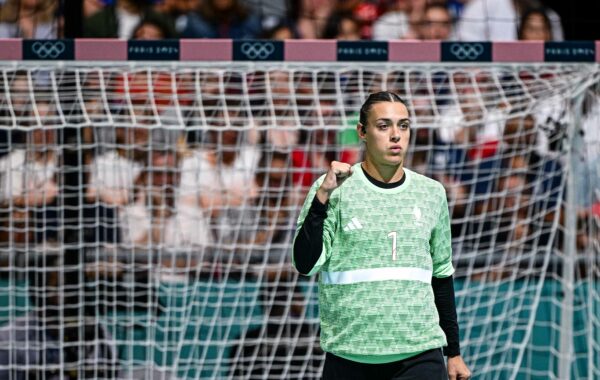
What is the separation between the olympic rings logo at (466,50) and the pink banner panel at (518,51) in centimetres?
9

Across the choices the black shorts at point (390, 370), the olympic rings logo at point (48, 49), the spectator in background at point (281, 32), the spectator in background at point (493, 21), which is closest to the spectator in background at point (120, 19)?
the spectator in background at point (281, 32)

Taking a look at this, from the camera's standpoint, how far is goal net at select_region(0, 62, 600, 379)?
5.40 meters

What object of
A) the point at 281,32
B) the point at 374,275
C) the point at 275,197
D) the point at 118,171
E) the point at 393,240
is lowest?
the point at 374,275

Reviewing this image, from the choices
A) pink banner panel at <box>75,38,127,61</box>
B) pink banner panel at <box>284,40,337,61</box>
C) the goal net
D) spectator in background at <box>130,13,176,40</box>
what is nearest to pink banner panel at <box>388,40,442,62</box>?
pink banner panel at <box>284,40,337,61</box>

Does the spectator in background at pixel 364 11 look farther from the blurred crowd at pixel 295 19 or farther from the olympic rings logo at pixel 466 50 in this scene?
the olympic rings logo at pixel 466 50

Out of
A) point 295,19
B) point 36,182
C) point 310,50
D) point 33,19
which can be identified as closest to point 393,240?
point 310,50

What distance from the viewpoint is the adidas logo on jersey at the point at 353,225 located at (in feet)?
10.4

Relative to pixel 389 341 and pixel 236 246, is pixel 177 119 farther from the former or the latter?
pixel 389 341

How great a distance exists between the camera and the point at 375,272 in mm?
3162

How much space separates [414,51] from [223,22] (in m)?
1.90

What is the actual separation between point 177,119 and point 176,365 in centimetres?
130

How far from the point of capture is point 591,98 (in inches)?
210

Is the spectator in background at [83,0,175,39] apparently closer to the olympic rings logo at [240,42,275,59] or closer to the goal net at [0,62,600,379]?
the goal net at [0,62,600,379]

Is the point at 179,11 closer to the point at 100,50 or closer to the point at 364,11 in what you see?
the point at 364,11
